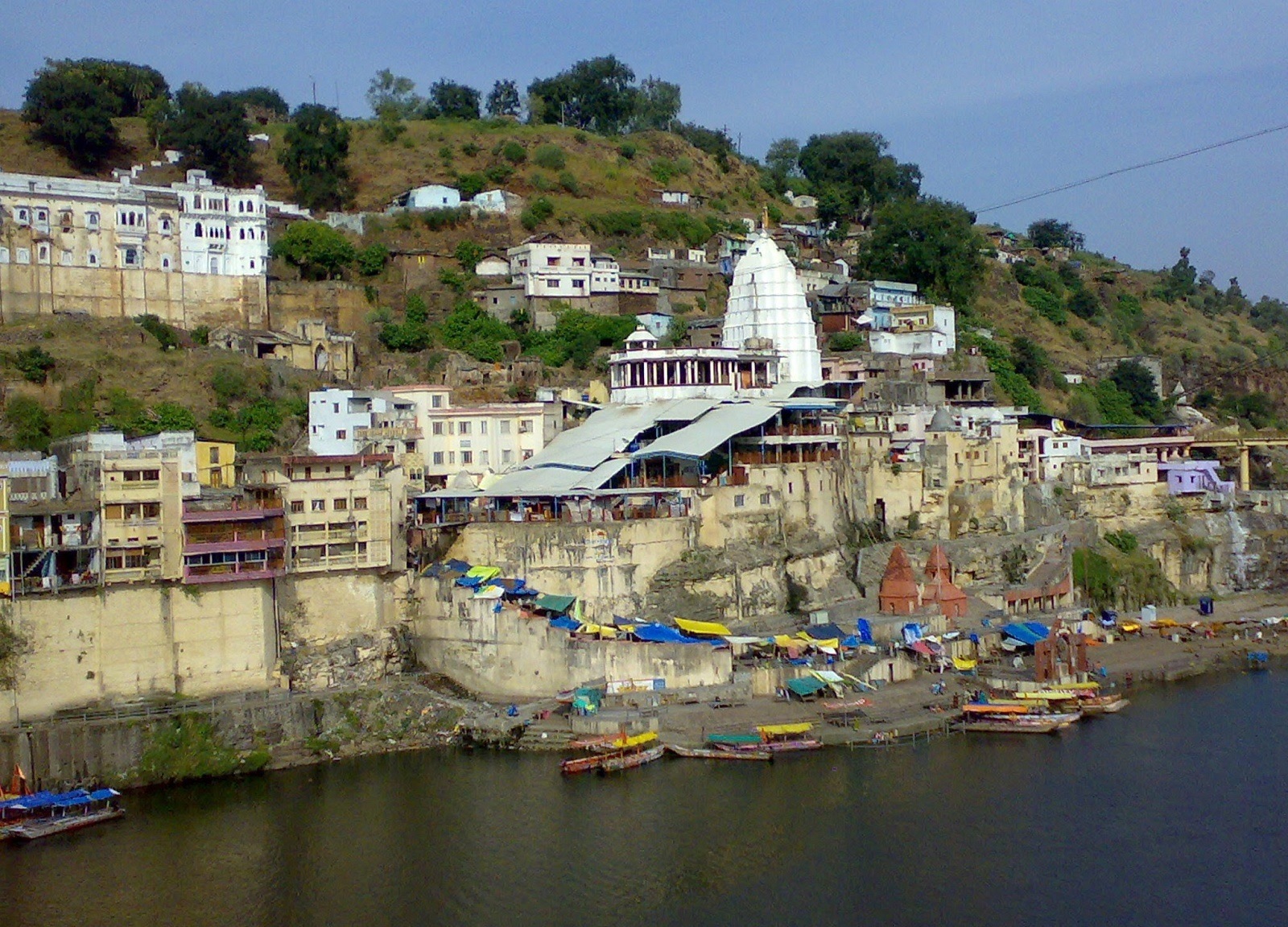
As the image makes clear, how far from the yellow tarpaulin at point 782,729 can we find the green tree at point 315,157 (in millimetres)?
40108

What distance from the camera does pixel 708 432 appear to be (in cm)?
4178

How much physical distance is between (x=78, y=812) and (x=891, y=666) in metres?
19.8

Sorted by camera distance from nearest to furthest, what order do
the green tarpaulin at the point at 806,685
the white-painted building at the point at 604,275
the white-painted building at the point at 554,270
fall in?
1. the green tarpaulin at the point at 806,685
2. the white-painted building at the point at 554,270
3. the white-painted building at the point at 604,275

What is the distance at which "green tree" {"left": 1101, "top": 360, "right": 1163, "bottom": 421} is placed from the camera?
69250mm

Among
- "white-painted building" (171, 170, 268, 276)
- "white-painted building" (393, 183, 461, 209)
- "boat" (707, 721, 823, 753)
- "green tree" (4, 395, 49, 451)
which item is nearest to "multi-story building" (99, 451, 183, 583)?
"green tree" (4, 395, 49, 451)

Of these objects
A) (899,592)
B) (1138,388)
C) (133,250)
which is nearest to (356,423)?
(133,250)

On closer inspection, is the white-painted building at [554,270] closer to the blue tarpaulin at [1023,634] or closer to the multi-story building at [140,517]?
the blue tarpaulin at [1023,634]

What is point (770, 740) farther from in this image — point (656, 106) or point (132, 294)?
point (656, 106)

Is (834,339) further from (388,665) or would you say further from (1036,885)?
(1036,885)

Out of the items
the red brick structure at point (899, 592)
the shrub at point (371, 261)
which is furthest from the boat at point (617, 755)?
the shrub at point (371, 261)

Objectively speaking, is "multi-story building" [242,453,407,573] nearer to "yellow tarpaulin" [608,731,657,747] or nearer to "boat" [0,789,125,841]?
"boat" [0,789,125,841]

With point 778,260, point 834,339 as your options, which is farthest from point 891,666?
point 834,339

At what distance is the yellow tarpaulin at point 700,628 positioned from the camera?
38375 millimetres

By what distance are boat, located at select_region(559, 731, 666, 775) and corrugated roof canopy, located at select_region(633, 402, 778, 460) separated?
30.6ft
